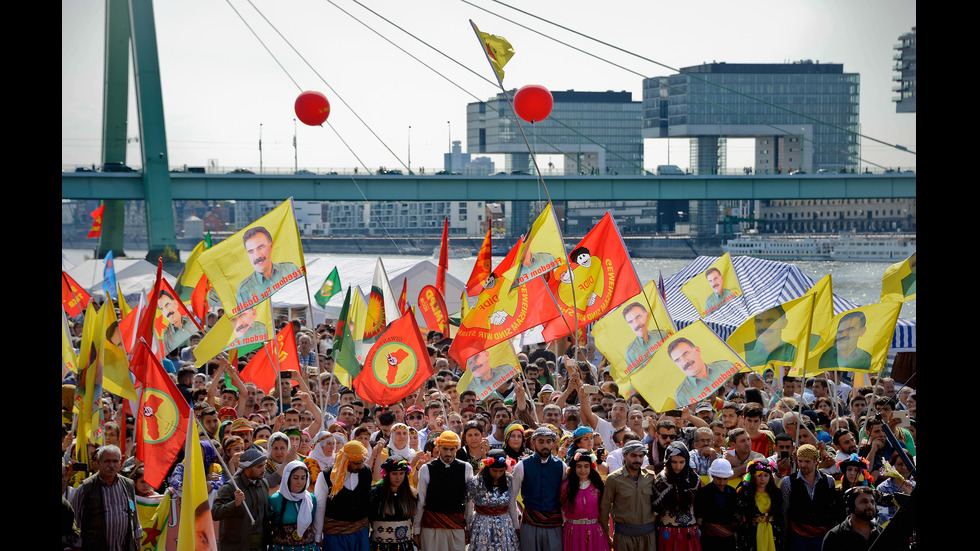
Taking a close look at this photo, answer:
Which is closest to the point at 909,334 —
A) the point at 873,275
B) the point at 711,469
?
the point at 711,469

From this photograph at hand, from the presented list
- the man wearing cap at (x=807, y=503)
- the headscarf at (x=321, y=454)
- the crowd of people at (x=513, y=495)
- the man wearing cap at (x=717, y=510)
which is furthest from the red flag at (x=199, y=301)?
the man wearing cap at (x=807, y=503)

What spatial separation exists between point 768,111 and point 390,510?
146 meters

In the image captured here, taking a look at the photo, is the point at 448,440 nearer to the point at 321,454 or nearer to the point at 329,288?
the point at 321,454

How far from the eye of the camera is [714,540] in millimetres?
6836

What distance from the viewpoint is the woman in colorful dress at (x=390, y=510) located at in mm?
6891

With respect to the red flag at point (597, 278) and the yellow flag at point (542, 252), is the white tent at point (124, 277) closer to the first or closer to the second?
the red flag at point (597, 278)

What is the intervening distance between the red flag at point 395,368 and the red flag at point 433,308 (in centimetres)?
473

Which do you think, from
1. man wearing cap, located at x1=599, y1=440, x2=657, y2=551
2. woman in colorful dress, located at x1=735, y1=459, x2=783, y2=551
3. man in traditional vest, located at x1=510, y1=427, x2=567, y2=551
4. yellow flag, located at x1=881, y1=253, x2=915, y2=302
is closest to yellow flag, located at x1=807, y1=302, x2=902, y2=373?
yellow flag, located at x1=881, y1=253, x2=915, y2=302

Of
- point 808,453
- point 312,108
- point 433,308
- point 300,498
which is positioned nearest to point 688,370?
point 808,453

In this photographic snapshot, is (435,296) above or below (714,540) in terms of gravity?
above

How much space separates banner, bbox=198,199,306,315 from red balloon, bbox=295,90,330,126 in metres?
1.85
